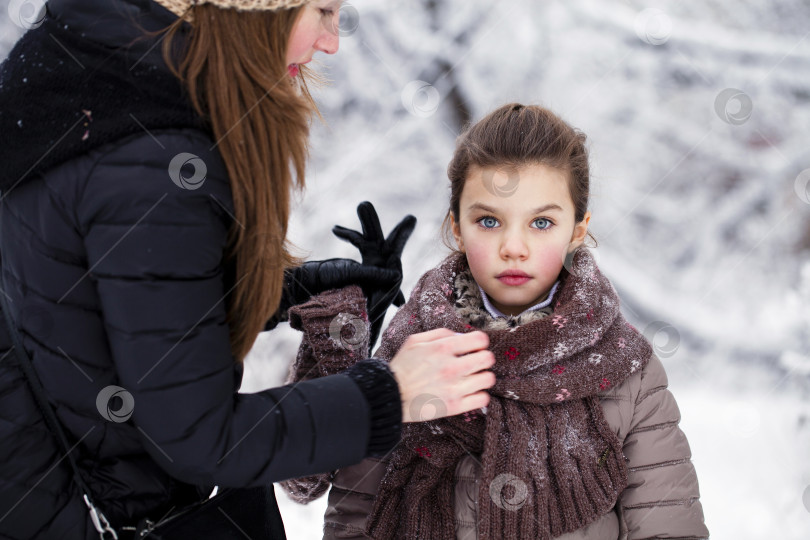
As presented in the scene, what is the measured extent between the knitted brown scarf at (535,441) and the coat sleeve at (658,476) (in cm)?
5

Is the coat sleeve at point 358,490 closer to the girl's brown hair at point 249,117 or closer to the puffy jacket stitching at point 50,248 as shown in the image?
the girl's brown hair at point 249,117

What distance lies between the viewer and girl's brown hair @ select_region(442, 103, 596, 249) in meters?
1.68

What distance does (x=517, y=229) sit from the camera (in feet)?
5.26

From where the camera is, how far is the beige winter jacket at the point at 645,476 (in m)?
1.54

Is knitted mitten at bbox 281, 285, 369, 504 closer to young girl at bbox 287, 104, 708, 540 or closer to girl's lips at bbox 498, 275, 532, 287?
young girl at bbox 287, 104, 708, 540

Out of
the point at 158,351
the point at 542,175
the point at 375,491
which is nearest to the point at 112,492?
the point at 158,351

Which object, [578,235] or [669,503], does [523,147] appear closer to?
[578,235]

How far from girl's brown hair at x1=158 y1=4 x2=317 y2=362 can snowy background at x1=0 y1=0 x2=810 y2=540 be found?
2.38 metres

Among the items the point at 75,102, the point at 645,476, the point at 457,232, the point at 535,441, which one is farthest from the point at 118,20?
the point at 645,476

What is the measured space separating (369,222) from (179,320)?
2.88 feet

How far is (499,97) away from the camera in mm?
3820

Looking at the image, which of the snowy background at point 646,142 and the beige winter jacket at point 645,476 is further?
the snowy background at point 646,142

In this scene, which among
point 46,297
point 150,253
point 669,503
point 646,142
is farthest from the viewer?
point 646,142

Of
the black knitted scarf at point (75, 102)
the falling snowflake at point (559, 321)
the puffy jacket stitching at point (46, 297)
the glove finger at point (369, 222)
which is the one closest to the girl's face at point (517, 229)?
the falling snowflake at point (559, 321)
